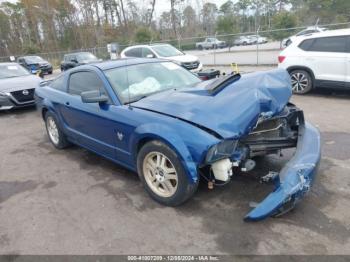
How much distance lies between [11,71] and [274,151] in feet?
31.5

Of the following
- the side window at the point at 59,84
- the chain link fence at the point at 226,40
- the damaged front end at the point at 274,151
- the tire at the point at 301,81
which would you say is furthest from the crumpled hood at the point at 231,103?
the chain link fence at the point at 226,40

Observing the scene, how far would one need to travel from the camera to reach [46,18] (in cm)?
4878

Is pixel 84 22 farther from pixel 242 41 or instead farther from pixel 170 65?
pixel 170 65

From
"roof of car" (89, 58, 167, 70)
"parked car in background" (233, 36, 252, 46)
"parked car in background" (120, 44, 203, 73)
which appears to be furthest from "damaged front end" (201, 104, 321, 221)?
"parked car in background" (233, 36, 252, 46)

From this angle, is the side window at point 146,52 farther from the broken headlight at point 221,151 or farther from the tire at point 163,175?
the broken headlight at point 221,151

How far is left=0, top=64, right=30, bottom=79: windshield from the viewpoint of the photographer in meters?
10.1

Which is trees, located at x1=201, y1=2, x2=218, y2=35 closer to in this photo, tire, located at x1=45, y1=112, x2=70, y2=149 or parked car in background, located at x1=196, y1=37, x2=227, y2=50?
parked car in background, located at x1=196, y1=37, x2=227, y2=50

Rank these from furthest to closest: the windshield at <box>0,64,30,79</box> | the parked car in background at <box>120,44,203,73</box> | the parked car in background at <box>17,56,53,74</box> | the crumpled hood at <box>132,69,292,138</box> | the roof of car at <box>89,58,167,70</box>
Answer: the parked car in background at <box>17,56,53,74</box>, the parked car in background at <box>120,44,203,73</box>, the windshield at <box>0,64,30,79</box>, the roof of car at <box>89,58,167,70</box>, the crumpled hood at <box>132,69,292,138</box>

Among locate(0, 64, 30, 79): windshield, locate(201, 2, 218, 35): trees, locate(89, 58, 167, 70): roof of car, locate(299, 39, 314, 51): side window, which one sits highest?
locate(201, 2, 218, 35): trees

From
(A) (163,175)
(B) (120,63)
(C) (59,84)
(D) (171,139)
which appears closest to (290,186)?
(D) (171,139)

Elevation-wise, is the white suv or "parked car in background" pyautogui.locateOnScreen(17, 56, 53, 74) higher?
the white suv

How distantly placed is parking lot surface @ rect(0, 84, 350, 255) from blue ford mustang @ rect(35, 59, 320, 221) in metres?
0.24

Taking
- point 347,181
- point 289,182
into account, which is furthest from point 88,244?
point 347,181

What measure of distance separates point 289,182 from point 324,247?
61 centimetres
